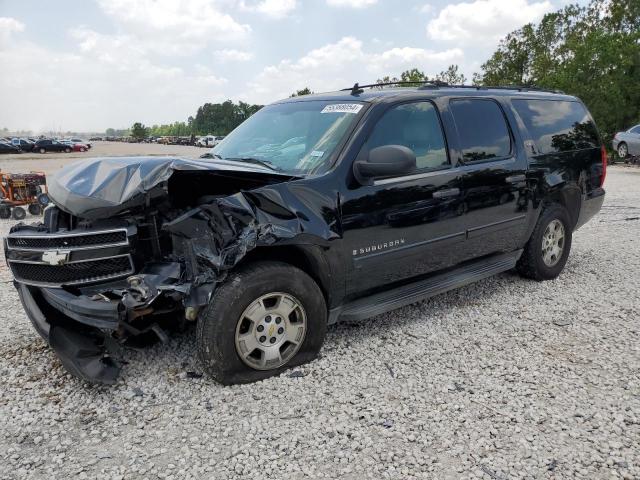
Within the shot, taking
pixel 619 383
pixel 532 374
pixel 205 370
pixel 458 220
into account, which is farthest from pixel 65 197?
pixel 619 383

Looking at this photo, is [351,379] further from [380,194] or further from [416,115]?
[416,115]

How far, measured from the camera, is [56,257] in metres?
2.97

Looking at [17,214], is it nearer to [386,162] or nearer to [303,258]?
[303,258]

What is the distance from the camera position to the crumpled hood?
9.65 feet

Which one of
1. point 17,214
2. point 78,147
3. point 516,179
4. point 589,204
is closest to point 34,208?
point 17,214

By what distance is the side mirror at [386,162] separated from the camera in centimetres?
334

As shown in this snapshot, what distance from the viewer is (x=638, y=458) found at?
2475 mm

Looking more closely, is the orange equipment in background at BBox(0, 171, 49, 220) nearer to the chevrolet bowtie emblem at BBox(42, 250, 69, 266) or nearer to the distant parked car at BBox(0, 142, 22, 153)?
the chevrolet bowtie emblem at BBox(42, 250, 69, 266)

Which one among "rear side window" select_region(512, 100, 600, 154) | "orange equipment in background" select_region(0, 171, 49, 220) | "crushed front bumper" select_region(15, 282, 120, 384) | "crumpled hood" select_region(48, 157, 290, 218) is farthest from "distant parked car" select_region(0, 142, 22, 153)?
"rear side window" select_region(512, 100, 600, 154)

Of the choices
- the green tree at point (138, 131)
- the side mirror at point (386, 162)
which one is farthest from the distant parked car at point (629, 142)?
the green tree at point (138, 131)

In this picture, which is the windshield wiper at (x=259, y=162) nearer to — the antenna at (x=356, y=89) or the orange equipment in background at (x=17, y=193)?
the antenna at (x=356, y=89)

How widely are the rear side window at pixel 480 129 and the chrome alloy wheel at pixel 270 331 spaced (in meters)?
2.06

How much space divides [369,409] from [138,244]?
1756 millimetres

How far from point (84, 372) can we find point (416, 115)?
3.02 metres
